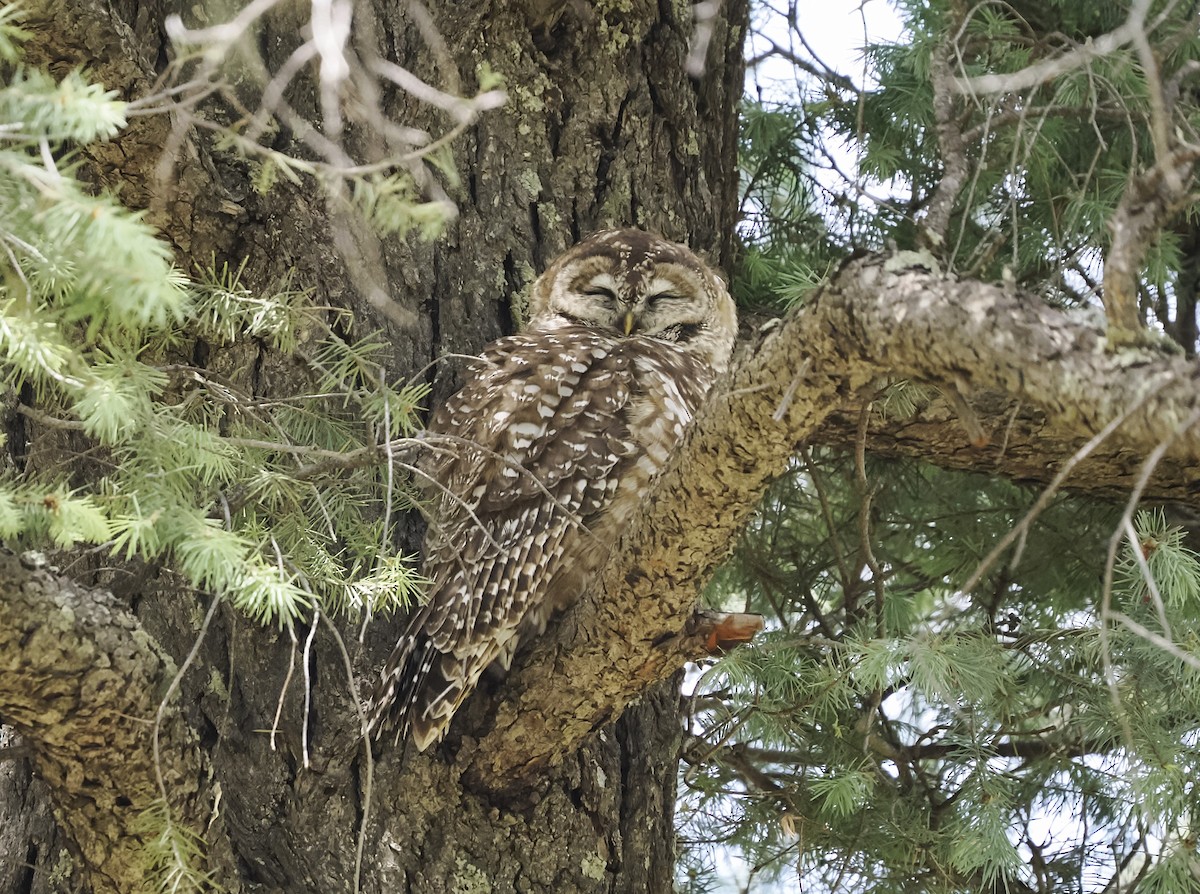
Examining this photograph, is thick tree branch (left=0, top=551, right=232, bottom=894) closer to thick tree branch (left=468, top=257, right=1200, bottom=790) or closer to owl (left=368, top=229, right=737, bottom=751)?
owl (left=368, top=229, right=737, bottom=751)

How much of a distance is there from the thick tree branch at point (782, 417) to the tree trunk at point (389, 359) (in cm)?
18

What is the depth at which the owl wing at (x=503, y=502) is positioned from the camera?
237cm

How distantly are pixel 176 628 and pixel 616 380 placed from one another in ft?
3.24

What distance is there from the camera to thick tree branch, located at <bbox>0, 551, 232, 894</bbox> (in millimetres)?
1705

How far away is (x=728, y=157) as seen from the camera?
3.23m

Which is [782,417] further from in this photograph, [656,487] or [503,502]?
[503,502]

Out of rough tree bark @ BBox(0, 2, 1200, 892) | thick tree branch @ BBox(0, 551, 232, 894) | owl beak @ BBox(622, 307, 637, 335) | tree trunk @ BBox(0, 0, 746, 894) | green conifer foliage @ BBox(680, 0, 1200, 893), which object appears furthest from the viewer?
owl beak @ BBox(622, 307, 637, 335)

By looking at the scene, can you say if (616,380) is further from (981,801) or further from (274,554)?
(981,801)

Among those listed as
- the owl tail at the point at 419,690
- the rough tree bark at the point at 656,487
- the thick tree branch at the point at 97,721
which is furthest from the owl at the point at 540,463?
the thick tree branch at the point at 97,721

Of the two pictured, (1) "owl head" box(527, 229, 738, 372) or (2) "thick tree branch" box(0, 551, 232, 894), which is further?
(1) "owl head" box(527, 229, 738, 372)

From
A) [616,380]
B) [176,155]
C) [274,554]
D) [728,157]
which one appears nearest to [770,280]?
[728,157]

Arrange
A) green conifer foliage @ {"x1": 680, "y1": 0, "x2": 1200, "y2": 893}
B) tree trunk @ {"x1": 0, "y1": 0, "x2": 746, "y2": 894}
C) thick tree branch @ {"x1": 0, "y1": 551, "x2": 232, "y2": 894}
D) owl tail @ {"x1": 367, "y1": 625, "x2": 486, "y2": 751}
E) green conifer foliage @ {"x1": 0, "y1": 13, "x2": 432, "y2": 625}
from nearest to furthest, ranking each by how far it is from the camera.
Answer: green conifer foliage @ {"x1": 0, "y1": 13, "x2": 432, "y2": 625}, thick tree branch @ {"x1": 0, "y1": 551, "x2": 232, "y2": 894}, tree trunk @ {"x1": 0, "y1": 0, "x2": 746, "y2": 894}, owl tail @ {"x1": 367, "y1": 625, "x2": 486, "y2": 751}, green conifer foliage @ {"x1": 680, "y1": 0, "x2": 1200, "y2": 893}

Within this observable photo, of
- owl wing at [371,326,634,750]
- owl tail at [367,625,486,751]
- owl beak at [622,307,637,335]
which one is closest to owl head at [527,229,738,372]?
owl beak at [622,307,637,335]

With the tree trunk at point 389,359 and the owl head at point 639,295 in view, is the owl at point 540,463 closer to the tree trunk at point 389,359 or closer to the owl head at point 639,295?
the owl head at point 639,295
